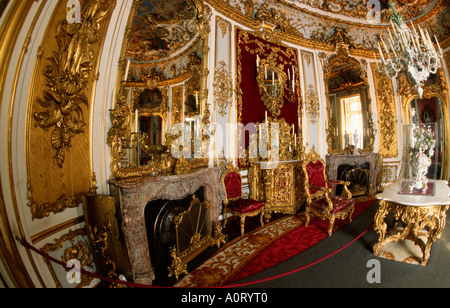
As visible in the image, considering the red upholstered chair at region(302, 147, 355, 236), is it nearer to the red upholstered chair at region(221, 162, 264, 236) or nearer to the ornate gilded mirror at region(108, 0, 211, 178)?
the red upholstered chair at region(221, 162, 264, 236)

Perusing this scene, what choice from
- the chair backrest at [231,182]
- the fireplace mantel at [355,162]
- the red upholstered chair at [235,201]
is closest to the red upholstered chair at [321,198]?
the red upholstered chair at [235,201]

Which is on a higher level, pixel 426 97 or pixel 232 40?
pixel 232 40

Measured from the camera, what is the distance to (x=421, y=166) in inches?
119

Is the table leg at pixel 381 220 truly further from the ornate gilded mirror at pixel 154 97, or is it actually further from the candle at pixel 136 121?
the candle at pixel 136 121

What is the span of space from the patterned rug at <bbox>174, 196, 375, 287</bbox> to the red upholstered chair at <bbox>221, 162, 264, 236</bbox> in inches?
14.5

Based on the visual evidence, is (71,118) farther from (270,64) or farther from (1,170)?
(270,64)

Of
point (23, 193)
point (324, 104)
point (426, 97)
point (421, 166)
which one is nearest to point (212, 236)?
point (23, 193)

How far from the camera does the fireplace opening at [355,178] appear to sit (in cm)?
610

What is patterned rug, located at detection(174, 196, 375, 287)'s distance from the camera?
2.48 meters

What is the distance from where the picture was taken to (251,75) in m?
4.81

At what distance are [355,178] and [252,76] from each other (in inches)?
171

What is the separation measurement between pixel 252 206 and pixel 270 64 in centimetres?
349

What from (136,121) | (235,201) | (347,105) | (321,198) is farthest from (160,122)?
(347,105)

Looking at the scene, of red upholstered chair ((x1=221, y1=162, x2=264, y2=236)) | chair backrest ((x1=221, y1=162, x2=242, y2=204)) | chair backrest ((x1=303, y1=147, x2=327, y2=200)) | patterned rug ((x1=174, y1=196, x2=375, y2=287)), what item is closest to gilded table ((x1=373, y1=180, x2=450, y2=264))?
patterned rug ((x1=174, y1=196, x2=375, y2=287))
